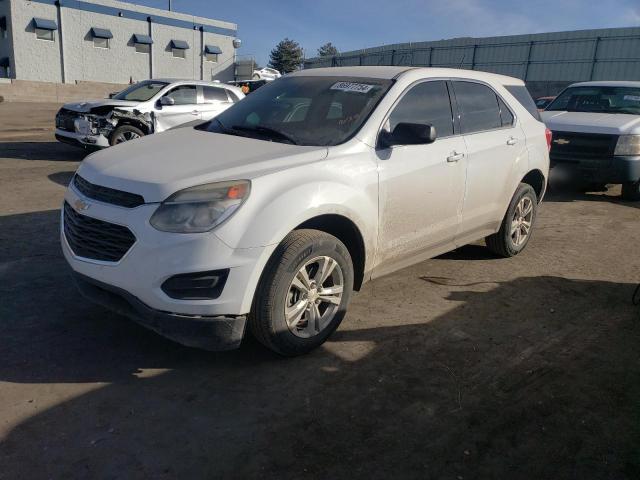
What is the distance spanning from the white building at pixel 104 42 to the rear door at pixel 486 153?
36674mm

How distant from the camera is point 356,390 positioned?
3.13 m

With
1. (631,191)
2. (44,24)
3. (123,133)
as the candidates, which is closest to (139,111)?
(123,133)

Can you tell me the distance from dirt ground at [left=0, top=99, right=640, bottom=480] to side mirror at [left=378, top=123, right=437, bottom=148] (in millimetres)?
1316

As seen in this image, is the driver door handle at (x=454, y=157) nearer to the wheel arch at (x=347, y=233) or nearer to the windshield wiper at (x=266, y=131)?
the wheel arch at (x=347, y=233)

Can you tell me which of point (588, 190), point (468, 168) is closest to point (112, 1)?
point (588, 190)

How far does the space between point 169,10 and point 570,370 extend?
44180 mm

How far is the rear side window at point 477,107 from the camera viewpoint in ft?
15.3

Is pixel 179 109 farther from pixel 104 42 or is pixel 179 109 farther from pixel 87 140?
pixel 104 42

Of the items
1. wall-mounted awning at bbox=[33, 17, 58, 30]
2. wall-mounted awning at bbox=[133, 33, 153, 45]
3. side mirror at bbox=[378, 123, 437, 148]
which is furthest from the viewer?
wall-mounted awning at bbox=[133, 33, 153, 45]

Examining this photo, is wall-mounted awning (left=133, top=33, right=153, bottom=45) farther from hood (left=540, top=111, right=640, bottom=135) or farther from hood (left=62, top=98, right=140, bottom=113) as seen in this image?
hood (left=540, top=111, right=640, bottom=135)

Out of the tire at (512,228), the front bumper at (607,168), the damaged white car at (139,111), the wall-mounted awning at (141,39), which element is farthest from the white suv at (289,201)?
the wall-mounted awning at (141,39)

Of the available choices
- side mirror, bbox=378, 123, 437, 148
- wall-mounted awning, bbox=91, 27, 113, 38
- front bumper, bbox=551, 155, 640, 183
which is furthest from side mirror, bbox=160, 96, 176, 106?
wall-mounted awning, bbox=91, 27, 113, 38

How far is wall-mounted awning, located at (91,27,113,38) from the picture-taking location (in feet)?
120

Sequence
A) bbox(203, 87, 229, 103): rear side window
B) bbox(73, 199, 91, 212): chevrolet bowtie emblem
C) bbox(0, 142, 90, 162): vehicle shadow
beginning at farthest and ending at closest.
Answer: bbox(203, 87, 229, 103): rear side window, bbox(0, 142, 90, 162): vehicle shadow, bbox(73, 199, 91, 212): chevrolet bowtie emblem
